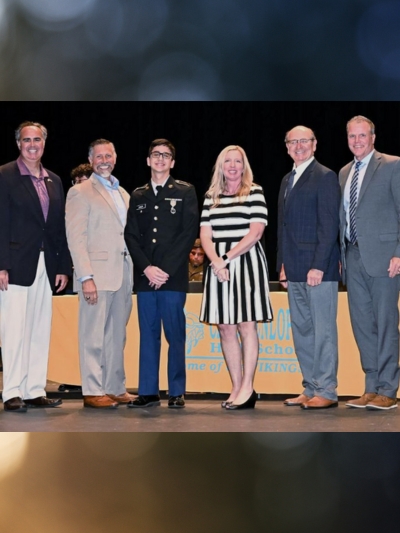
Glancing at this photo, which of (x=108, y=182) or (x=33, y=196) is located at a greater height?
(x=108, y=182)

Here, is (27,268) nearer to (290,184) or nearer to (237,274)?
(237,274)

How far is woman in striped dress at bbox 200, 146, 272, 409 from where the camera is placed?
4.18m

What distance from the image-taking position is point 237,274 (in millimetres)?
4223

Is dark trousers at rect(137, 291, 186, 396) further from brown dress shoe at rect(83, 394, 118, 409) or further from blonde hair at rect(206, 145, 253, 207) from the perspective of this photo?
blonde hair at rect(206, 145, 253, 207)

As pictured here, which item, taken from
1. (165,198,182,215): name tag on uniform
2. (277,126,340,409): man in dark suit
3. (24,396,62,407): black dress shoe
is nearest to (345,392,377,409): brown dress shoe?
(277,126,340,409): man in dark suit

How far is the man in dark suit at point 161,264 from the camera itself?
14.1ft

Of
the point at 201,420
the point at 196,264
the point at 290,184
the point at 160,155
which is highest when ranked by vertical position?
the point at 160,155

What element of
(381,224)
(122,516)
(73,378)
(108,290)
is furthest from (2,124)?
(122,516)

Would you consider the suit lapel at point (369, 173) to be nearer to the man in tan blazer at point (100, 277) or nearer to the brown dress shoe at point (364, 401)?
the brown dress shoe at point (364, 401)

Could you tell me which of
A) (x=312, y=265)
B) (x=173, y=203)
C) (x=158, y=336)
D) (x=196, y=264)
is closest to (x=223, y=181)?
(x=173, y=203)

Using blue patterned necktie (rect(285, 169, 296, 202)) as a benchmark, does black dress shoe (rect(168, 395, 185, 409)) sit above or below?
below

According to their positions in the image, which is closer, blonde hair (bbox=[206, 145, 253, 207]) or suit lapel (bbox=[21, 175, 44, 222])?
blonde hair (bbox=[206, 145, 253, 207])

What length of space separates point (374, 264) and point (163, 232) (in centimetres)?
118

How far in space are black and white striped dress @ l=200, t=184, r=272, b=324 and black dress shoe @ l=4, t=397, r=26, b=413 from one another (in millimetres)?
1116
